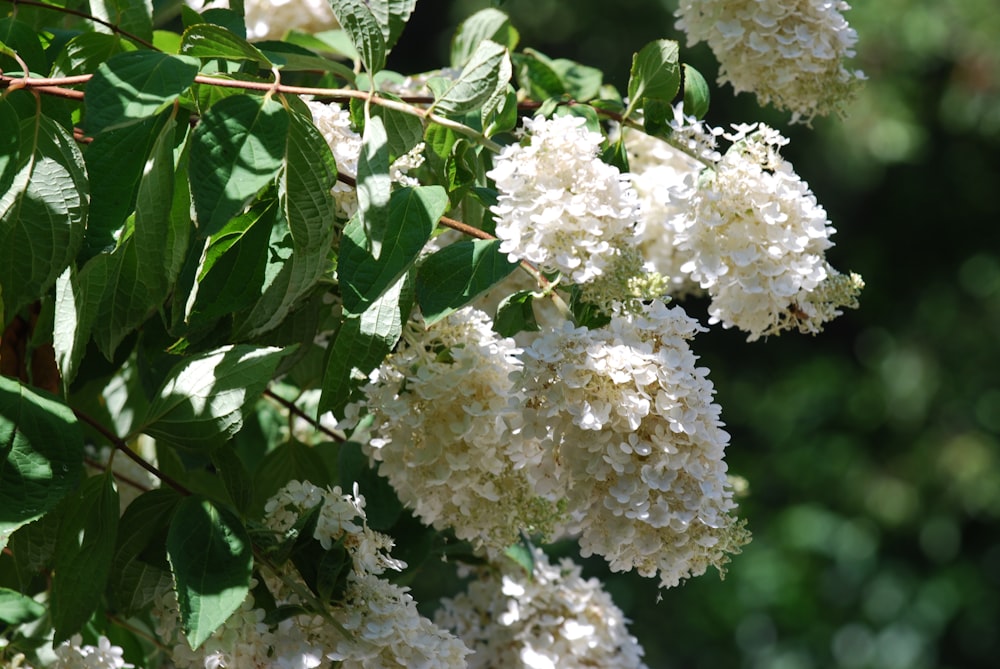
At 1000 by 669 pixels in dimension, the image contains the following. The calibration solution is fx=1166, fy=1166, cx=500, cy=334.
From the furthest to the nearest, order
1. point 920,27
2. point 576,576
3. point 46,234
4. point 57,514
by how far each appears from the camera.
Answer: point 920,27 → point 576,576 → point 57,514 → point 46,234

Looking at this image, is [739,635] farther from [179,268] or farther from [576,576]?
[179,268]

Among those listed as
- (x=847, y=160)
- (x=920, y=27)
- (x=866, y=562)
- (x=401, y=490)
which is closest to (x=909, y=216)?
(x=847, y=160)

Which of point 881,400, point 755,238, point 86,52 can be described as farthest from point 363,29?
point 881,400

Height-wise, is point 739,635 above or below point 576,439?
below

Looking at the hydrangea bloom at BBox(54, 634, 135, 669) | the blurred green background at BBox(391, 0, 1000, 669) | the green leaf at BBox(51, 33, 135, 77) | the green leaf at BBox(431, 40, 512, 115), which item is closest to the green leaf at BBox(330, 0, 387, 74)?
the green leaf at BBox(431, 40, 512, 115)

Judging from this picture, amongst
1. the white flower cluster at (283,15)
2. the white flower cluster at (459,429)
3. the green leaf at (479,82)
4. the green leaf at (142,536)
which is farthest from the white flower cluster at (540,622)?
the white flower cluster at (283,15)

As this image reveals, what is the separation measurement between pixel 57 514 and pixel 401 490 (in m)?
0.21

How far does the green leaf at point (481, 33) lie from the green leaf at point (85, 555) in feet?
1.66

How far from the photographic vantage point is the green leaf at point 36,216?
61 cm

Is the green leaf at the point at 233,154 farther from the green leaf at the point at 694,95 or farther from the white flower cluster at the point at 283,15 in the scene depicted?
the white flower cluster at the point at 283,15

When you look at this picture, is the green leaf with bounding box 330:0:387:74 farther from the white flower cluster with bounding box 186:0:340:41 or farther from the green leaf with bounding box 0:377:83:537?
the white flower cluster with bounding box 186:0:340:41

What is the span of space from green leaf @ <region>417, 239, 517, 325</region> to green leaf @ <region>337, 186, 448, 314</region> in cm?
4

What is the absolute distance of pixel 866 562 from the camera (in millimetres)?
3967

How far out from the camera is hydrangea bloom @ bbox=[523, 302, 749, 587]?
2.19 ft
